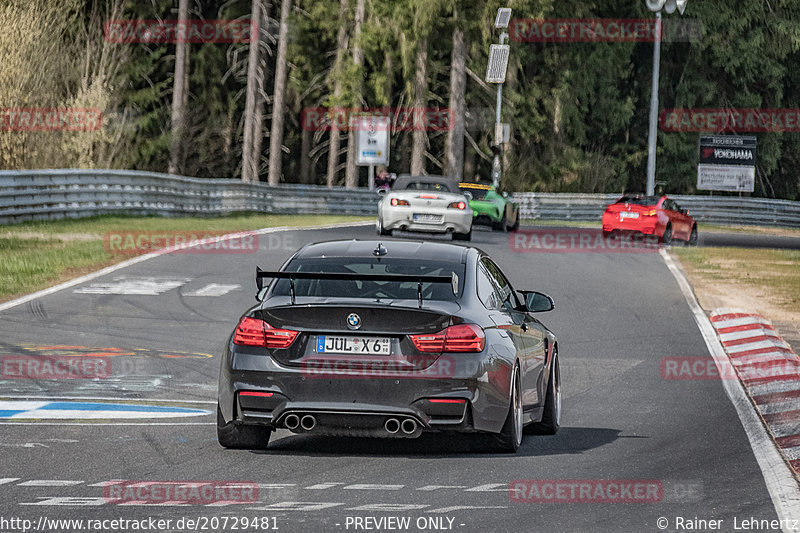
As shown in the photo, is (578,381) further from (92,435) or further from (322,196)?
(322,196)

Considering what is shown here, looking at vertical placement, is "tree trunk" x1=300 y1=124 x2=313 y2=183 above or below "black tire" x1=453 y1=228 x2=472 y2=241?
above

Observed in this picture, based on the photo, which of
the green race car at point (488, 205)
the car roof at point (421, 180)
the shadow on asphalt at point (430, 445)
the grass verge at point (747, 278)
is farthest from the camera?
the green race car at point (488, 205)

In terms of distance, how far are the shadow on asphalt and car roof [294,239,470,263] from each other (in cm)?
120

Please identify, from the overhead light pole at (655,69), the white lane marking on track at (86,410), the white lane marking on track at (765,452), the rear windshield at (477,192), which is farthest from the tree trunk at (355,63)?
the white lane marking on track at (86,410)

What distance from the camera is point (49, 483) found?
27.0 feet

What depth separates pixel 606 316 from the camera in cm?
1956

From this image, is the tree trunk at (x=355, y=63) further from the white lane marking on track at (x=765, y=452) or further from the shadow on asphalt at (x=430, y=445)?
Result: the shadow on asphalt at (x=430, y=445)

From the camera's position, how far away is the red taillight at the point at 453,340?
29.7 ft

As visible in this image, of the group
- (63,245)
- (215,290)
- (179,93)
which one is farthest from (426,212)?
(179,93)

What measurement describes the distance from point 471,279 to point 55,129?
24.4 metres

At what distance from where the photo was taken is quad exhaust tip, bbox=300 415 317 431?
905 centimetres

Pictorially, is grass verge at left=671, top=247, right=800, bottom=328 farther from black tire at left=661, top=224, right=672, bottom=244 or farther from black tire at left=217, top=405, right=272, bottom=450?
black tire at left=217, top=405, right=272, bottom=450

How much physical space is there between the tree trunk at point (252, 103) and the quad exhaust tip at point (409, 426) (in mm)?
57054

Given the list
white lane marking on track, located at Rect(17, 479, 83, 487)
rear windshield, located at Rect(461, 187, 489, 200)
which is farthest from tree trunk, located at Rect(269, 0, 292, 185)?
white lane marking on track, located at Rect(17, 479, 83, 487)
